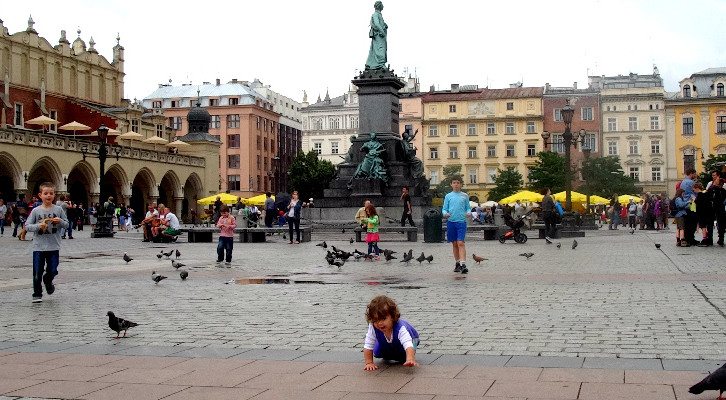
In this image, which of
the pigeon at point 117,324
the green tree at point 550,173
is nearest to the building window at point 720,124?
the green tree at point 550,173

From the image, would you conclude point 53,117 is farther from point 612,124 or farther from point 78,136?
point 612,124

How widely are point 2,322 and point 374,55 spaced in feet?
102

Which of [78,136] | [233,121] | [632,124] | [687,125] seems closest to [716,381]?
[78,136]

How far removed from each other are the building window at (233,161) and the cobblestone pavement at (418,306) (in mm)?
89315

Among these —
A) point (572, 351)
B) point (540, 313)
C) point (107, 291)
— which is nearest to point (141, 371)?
A: point (572, 351)

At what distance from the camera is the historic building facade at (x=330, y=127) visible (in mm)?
112825

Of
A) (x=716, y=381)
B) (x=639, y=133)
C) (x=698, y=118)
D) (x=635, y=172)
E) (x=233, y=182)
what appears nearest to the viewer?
(x=716, y=381)

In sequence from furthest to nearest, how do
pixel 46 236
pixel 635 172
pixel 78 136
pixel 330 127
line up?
1. pixel 330 127
2. pixel 635 172
3. pixel 78 136
4. pixel 46 236

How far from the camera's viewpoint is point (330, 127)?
376ft

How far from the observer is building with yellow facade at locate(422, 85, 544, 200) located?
10144 centimetres

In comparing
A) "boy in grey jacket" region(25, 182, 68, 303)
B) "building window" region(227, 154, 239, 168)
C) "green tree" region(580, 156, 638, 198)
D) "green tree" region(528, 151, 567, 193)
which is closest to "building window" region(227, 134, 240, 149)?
"building window" region(227, 154, 239, 168)

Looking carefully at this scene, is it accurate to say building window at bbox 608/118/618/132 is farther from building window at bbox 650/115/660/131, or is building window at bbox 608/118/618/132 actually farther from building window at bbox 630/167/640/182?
building window at bbox 630/167/640/182

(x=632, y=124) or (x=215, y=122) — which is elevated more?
(x=215, y=122)

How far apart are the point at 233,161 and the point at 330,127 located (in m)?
14.7
